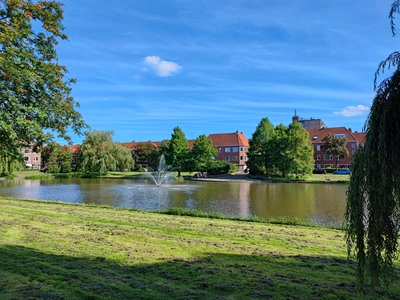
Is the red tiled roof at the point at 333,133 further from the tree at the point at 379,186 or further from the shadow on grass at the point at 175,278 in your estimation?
the tree at the point at 379,186

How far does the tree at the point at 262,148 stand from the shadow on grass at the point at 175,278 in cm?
4516

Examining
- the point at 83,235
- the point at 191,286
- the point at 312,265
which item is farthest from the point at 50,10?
the point at 312,265

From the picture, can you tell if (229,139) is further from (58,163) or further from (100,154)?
(58,163)

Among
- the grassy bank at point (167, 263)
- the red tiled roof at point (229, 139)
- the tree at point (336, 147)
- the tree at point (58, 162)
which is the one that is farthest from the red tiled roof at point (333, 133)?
the grassy bank at point (167, 263)

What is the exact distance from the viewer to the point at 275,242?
7.63m

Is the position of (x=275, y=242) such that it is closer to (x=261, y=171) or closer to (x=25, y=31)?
(x=25, y=31)

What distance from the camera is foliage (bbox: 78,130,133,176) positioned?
5242 cm

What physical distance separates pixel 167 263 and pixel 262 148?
47.3 meters

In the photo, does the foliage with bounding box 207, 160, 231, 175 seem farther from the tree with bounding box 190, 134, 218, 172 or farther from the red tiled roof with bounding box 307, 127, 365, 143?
the red tiled roof with bounding box 307, 127, 365, 143

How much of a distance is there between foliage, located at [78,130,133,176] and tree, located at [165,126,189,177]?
26.6 feet

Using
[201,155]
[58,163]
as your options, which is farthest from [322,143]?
[58,163]

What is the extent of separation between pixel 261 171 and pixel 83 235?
4639 cm

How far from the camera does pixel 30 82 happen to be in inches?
273

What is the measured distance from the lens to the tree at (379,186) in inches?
122
